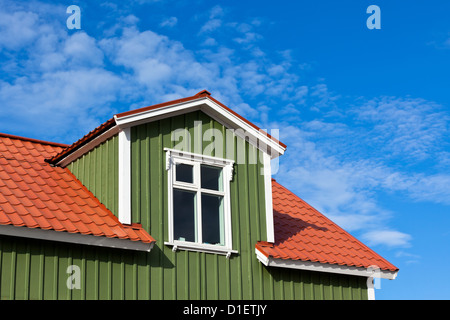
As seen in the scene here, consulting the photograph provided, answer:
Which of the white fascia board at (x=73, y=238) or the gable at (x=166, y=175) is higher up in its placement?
the gable at (x=166, y=175)

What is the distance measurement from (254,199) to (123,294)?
339 centimetres

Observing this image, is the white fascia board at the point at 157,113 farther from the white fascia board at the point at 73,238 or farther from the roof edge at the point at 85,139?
the white fascia board at the point at 73,238

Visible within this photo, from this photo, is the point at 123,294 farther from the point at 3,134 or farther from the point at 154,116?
the point at 3,134

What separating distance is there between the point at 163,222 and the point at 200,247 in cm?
78

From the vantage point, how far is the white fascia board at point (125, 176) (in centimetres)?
1199

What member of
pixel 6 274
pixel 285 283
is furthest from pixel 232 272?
pixel 6 274

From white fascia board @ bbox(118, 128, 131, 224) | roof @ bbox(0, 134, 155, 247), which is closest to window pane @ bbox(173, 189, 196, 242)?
roof @ bbox(0, 134, 155, 247)

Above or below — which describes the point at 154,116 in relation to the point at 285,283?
above

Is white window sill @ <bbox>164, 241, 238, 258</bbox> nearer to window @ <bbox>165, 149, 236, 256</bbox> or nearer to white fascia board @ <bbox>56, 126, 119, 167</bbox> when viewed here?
window @ <bbox>165, 149, 236, 256</bbox>

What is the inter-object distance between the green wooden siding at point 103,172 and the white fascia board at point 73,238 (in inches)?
34.9

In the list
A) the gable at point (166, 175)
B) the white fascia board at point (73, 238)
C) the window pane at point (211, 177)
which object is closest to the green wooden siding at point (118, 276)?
the white fascia board at point (73, 238)

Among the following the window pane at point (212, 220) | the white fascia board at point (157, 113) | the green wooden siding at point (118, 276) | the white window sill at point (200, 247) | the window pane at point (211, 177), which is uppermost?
the white fascia board at point (157, 113)

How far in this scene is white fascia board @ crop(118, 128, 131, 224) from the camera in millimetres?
11992

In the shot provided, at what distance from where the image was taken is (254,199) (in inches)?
534
